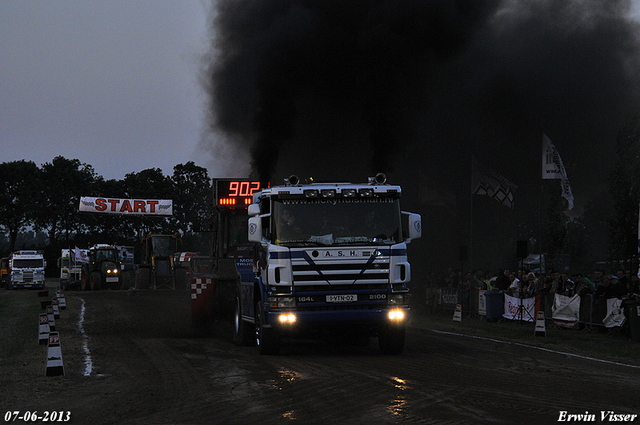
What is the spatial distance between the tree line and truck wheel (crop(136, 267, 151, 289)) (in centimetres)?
4200

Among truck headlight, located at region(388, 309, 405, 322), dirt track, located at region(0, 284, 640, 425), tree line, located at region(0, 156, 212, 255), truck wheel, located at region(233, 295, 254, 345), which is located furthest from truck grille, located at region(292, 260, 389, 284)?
tree line, located at region(0, 156, 212, 255)

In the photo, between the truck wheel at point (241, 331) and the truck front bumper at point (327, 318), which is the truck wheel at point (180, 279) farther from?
→ the truck front bumper at point (327, 318)

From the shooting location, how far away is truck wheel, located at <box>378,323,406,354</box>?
12.6m

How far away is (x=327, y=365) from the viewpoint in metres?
11.4

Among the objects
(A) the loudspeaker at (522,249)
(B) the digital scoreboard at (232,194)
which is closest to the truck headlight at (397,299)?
(B) the digital scoreboard at (232,194)

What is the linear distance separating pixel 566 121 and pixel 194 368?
43.4 metres

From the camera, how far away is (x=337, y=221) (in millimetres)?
12406

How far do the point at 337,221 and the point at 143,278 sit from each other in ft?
93.9

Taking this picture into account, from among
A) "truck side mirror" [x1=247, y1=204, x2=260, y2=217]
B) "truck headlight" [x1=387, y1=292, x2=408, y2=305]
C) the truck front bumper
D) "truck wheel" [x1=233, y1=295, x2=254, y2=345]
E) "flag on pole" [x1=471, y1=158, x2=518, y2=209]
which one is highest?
"flag on pole" [x1=471, y1=158, x2=518, y2=209]

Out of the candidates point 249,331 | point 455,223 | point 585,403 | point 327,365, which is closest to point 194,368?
point 327,365

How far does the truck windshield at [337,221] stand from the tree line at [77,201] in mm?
70194

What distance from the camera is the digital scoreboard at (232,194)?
57.7ft

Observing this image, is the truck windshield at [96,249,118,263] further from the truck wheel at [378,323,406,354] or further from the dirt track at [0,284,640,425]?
the truck wheel at [378,323,406,354]

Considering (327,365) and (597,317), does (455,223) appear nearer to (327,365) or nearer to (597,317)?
(597,317)
